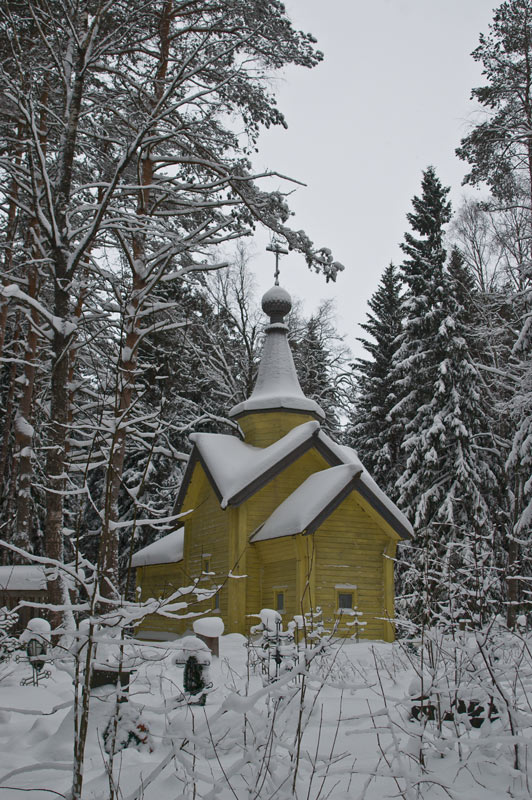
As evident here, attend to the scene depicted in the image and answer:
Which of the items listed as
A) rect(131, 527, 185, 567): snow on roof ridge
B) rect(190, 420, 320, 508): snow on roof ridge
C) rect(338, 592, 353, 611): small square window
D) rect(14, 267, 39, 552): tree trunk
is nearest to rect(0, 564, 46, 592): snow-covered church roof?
rect(14, 267, 39, 552): tree trunk

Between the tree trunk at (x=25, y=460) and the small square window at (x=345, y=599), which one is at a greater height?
the tree trunk at (x=25, y=460)

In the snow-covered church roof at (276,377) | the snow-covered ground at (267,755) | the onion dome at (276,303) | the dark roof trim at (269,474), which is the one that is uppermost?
the onion dome at (276,303)

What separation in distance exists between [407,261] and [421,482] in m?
8.18

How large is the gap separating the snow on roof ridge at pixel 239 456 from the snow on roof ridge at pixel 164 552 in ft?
11.3

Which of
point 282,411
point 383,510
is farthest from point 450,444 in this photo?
point 383,510

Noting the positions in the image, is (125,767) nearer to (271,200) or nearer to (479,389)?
(271,200)

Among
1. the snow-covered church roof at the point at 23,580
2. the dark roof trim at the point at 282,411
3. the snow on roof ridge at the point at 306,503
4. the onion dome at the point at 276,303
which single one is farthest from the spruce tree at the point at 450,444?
the snow-covered church roof at the point at 23,580

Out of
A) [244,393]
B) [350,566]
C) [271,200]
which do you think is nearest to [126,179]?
[271,200]

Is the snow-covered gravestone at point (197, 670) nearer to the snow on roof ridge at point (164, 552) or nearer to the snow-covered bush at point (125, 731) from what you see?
the snow-covered bush at point (125, 731)

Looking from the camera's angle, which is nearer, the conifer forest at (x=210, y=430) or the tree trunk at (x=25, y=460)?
the conifer forest at (x=210, y=430)

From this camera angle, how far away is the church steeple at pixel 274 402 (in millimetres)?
18812

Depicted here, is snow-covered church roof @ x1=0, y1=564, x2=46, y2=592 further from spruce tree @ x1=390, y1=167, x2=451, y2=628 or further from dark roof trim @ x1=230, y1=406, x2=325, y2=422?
spruce tree @ x1=390, y1=167, x2=451, y2=628

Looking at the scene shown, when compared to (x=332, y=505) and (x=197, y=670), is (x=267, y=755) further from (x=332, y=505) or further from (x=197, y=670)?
(x=332, y=505)

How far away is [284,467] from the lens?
53.8ft
